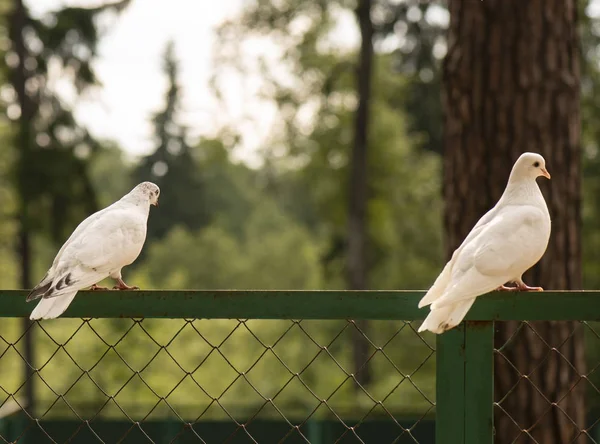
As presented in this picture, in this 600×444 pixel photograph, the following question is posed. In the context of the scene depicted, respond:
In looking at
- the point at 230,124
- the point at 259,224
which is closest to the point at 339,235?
the point at 230,124

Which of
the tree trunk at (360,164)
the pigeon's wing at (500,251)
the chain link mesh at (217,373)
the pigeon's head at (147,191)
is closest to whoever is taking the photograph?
the pigeon's wing at (500,251)

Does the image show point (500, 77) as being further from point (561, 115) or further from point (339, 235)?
point (339, 235)

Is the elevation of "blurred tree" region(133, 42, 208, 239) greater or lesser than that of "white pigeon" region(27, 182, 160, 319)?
lesser

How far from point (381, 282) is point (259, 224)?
3826 centimetres

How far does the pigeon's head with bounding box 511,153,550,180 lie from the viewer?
2.98m

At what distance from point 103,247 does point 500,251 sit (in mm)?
1425

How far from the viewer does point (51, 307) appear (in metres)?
2.47

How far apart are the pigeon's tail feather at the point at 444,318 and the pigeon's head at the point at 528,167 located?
88 centimetres

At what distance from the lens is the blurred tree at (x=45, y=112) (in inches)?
646

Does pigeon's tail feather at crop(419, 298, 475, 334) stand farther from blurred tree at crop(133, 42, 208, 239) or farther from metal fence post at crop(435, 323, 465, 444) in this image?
blurred tree at crop(133, 42, 208, 239)

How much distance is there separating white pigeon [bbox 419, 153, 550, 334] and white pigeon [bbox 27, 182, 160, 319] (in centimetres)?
104

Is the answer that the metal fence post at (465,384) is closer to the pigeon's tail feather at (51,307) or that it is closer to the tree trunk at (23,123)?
the pigeon's tail feather at (51,307)


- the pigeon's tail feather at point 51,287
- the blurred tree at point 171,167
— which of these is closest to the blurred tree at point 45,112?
the pigeon's tail feather at point 51,287

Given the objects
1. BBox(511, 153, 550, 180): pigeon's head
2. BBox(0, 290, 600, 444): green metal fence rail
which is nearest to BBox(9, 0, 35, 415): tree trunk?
BBox(511, 153, 550, 180): pigeon's head
